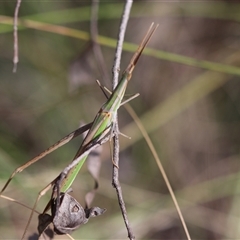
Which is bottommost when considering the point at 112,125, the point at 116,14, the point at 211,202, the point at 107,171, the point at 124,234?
the point at 112,125

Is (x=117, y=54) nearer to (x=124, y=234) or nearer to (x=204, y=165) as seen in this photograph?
(x=124, y=234)

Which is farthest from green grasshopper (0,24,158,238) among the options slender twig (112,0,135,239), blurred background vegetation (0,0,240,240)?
blurred background vegetation (0,0,240,240)

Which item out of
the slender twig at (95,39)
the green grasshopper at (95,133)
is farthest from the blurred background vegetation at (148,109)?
the green grasshopper at (95,133)

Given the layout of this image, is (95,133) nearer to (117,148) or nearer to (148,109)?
(117,148)

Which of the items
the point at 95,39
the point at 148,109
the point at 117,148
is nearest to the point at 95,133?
the point at 117,148

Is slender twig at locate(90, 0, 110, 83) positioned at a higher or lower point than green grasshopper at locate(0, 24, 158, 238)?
higher

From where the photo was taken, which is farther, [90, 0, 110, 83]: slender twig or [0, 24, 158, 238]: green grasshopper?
[90, 0, 110, 83]: slender twig

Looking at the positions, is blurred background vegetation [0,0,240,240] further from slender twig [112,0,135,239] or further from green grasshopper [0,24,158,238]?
green grasshopper [0,24,158,238]

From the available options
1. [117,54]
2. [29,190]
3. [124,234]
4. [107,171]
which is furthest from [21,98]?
[117,54]
